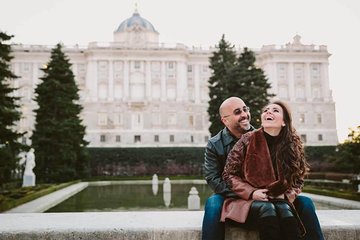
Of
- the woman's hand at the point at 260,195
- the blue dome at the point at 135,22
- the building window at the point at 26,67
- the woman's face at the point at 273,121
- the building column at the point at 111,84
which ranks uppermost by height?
the blue dome at the point at 135,22

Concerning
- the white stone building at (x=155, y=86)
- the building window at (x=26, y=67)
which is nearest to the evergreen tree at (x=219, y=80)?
the white stone building at (x=155, y=86)

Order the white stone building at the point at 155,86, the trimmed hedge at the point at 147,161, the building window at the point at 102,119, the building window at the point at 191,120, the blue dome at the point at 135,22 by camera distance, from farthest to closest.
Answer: the blue dome at the point at 135,22 < the building window at the point at 191,120 < the white stone building at the point at 155,86 < the building window at the point at 102,119 < the trimmed hedge at the point at 147,161

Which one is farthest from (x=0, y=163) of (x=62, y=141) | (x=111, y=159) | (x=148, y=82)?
(x=148, y=82)

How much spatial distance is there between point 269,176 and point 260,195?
0.66 feet

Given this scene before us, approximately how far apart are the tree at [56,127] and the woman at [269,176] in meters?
20.2

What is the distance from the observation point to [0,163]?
12.6m

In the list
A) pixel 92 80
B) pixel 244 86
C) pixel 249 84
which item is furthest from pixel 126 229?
pixel 92 80

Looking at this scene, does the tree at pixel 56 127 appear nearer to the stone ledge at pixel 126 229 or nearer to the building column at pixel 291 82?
the stone ledge at pixel 126 229

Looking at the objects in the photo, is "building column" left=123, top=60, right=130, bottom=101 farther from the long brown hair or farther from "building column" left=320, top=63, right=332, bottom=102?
the long brown hair

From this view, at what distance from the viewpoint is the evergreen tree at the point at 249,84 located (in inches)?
983

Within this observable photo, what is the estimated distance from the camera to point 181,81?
5409cm

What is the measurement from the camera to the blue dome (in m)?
57.9

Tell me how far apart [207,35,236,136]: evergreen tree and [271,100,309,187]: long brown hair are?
75.7ft

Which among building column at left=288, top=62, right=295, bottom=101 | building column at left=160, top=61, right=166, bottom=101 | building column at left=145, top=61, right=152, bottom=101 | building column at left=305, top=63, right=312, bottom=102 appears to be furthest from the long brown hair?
building column at left=305, top=63, right=312, bottom=102
